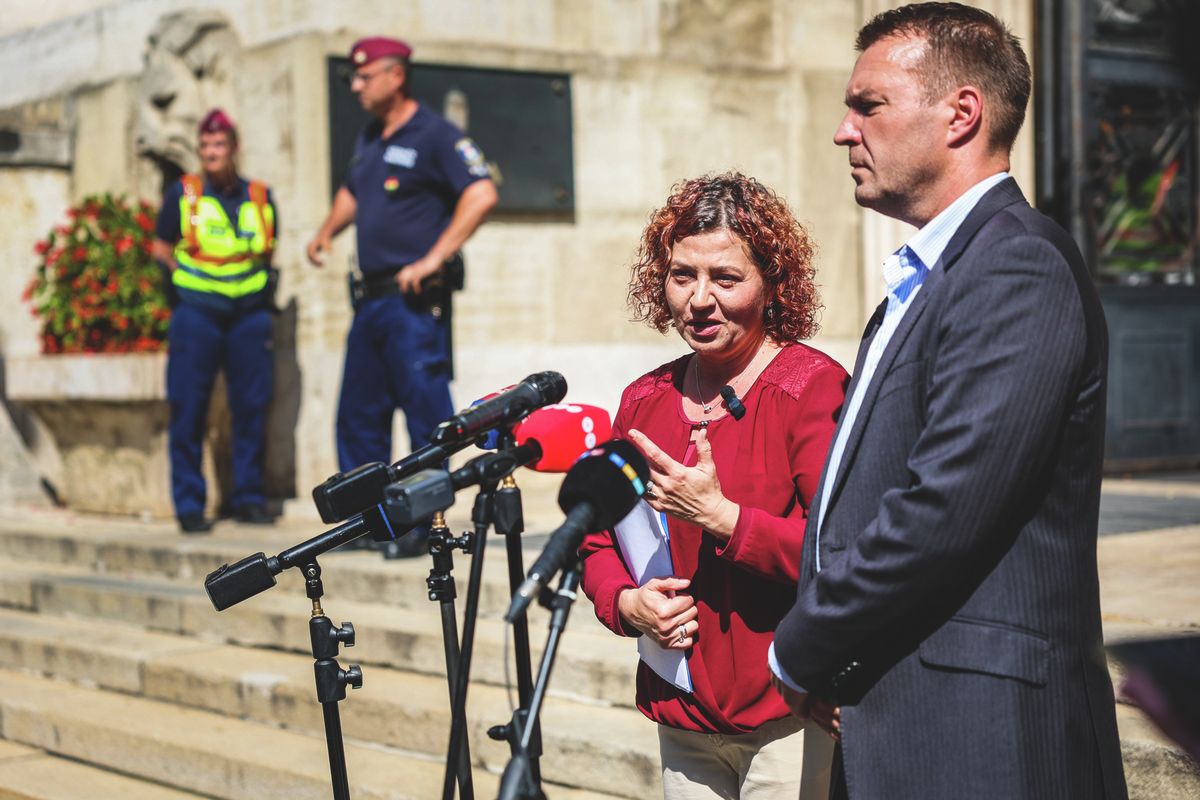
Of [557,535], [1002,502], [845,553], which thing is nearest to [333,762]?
[557,535]

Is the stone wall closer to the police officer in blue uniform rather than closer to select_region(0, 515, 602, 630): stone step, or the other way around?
select_region(0, 515, 602, 630): stone step

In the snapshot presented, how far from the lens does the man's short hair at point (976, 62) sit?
2127mm

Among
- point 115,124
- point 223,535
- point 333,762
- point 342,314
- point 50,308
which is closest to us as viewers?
point 333,762

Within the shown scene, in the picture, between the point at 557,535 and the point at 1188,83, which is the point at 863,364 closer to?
the point at 557,535

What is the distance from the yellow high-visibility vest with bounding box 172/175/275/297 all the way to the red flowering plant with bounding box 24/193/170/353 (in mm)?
491

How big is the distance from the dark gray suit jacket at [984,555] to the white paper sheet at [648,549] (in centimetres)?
56

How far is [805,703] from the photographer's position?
2.20 meters

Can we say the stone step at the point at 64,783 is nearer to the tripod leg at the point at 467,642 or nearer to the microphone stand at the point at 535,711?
the tripod leg at the point at 467,642

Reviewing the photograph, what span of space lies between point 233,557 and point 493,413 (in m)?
4.64

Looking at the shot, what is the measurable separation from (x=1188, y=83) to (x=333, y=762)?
7537 millimetres

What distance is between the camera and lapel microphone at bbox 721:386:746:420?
102 inches

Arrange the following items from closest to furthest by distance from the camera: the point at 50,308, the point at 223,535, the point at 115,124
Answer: the point at 223,535
the point at 50,308
the point at 115,124

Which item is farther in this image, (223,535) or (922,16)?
(223,535)

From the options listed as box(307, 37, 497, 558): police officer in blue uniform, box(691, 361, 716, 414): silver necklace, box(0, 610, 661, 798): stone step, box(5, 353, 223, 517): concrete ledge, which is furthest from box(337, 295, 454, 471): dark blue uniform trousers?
box(691, 361, 716, 414): silver necklace
